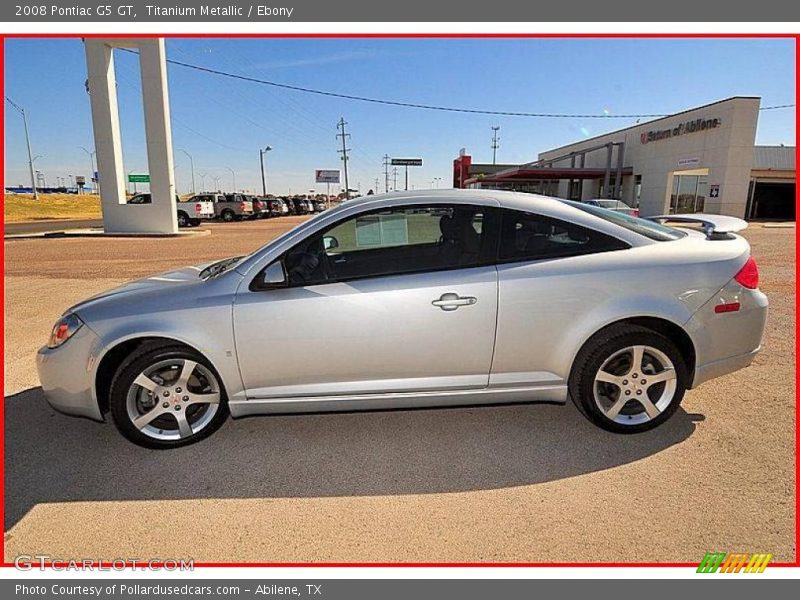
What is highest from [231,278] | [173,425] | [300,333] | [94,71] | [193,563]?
[94,71]

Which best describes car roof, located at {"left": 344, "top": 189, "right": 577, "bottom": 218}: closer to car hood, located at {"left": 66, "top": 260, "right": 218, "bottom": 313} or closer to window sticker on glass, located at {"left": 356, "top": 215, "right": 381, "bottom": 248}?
window sticker on glass, located at {"left": 356, "top": 215, "right": 381, "bottom": 248}

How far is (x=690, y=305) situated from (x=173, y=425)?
3630mm

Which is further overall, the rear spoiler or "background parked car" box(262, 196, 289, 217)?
"background parked car" box(262, 196, 289, 217)

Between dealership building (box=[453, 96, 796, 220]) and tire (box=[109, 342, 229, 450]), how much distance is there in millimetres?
32503

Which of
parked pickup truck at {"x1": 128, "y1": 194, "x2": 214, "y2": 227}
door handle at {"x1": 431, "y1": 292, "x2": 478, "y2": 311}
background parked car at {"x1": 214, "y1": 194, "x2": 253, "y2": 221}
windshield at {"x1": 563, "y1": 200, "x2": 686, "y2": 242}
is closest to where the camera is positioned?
door handle at {"x1": 431, "y1": 292, "x2": 478, "y2": 311}

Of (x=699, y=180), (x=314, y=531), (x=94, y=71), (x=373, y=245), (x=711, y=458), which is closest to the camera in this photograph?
(x=314, y=531)

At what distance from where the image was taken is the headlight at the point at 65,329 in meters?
3.00

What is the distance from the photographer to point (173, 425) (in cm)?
314

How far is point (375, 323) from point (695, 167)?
111 ft

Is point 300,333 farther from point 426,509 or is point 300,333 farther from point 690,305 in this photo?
point 690,305

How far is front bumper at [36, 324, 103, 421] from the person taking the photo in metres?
2.95

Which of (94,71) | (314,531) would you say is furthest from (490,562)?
(94,71)

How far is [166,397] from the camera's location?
3.04 m

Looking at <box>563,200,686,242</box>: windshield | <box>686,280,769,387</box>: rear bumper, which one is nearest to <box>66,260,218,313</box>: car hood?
<box>563,200,686,242</box>: windshield
